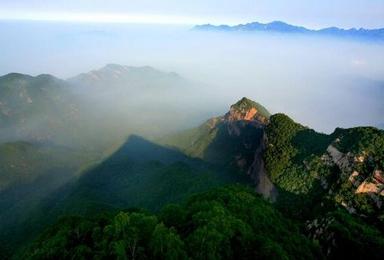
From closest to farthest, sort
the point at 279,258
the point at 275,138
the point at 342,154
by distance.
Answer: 1. the point at 279,258
2. the point at 342,154
3. the point at 275,138

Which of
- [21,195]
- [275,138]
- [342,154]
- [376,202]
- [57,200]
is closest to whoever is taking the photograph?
[376,202]

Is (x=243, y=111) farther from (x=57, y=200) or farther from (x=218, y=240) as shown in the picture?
(x=218, y=240)

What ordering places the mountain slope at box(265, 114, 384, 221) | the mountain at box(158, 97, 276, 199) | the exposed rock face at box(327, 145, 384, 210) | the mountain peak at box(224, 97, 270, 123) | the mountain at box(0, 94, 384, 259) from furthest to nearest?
the mountain peak at box(224, 97, 270, 123) < the mountain at box(158, 97, 276, 199) < the mountain slope at box(265, 114, 384, 221) < the exposed rock face at box(327, 145, 384, 210) < the mountain at box(0, 94, 384, 259)

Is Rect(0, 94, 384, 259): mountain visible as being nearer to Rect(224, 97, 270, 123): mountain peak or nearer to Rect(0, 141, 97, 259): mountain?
Rect(224, 97, 270, 123): mountain peak

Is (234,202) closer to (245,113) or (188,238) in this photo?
(188,238)

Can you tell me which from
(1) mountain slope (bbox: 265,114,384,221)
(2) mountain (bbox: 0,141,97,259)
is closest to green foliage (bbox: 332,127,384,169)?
(1) mountain slope (bbox: 265,114,384,221)

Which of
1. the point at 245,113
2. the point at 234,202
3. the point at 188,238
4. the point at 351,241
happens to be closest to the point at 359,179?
the point at 351,241

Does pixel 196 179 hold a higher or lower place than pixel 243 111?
lower

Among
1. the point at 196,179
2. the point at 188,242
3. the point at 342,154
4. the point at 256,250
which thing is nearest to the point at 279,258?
the point at 256,250
